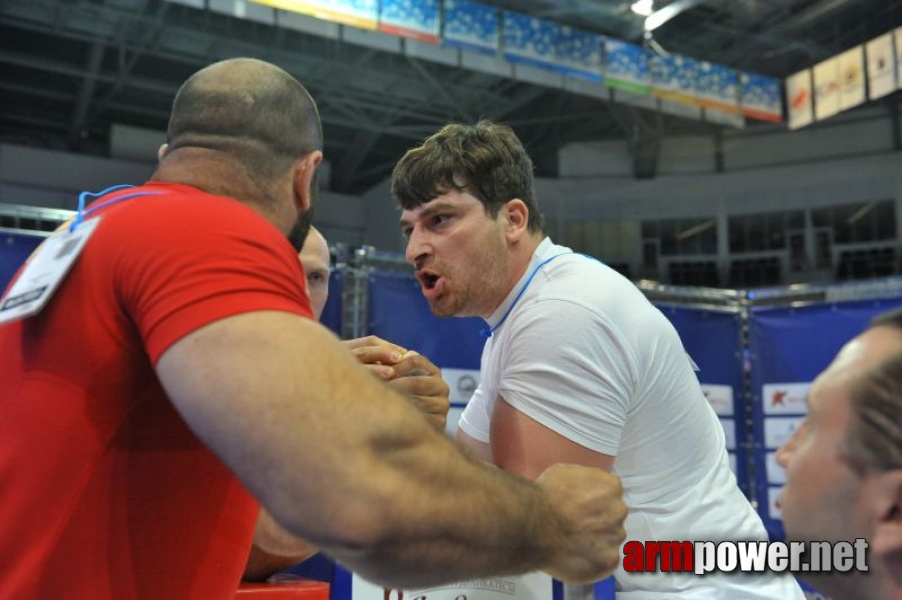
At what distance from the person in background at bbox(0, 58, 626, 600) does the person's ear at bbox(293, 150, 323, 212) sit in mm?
110

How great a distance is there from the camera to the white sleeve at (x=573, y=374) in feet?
5.35

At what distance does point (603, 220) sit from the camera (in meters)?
17.1

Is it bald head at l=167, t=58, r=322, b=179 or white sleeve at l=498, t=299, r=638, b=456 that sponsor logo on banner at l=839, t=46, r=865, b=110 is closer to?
white sleeve at l=498, t=299, r=638, b=456

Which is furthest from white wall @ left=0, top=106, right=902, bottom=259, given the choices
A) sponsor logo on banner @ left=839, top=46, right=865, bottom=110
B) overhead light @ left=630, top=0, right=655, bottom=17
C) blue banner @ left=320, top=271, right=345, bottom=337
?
blue banner @ left=320, top=271, right=345, bottom=337

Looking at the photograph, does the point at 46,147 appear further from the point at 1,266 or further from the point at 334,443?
the point at 334,443

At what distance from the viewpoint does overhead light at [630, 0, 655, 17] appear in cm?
1144

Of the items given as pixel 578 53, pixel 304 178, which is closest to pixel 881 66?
pixel 578 53

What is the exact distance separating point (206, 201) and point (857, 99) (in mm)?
12607

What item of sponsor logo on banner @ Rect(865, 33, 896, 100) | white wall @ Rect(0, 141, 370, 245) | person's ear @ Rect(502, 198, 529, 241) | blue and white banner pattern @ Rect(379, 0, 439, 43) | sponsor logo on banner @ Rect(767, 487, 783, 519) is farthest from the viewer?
→ white wall @ Rect(0, 141, 370, 245)

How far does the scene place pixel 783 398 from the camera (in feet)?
18.3

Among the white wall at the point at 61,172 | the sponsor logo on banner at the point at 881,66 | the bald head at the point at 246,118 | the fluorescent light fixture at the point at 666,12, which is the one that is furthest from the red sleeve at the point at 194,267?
the white wall at the point at 61,172

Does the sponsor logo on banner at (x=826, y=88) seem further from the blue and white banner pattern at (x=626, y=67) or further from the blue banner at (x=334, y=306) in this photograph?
the blue banner at (x=334, y=306)

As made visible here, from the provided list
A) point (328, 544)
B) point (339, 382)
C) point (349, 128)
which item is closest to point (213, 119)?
point (339, 382)
